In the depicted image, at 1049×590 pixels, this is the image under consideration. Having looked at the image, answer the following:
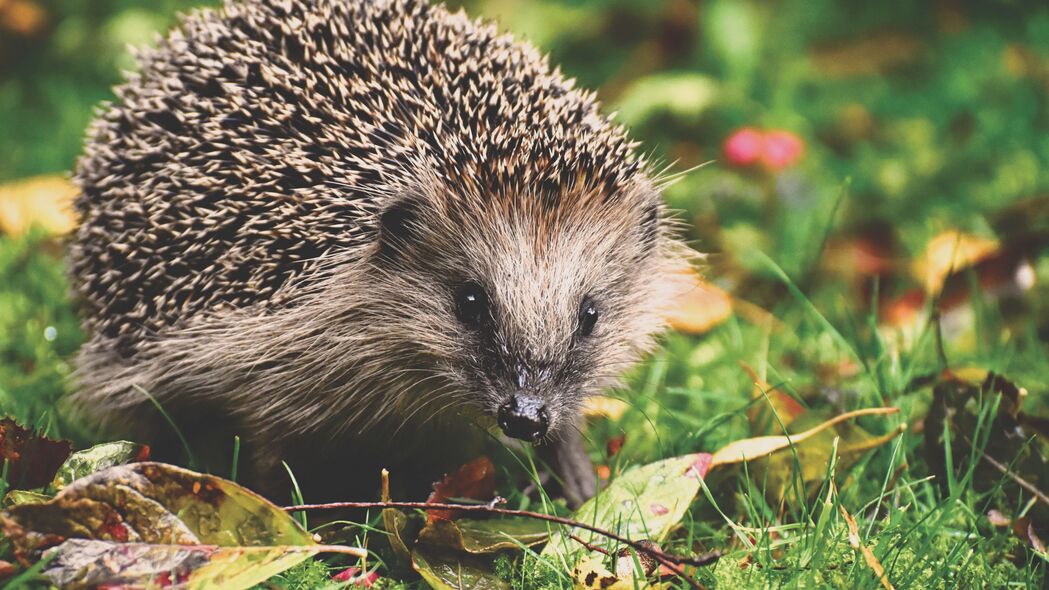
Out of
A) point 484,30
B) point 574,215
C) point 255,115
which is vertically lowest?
point 574,215

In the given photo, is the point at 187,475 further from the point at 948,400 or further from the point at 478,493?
the point at 948,400

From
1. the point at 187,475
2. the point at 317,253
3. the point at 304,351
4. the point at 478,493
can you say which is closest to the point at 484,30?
the point at 317,253

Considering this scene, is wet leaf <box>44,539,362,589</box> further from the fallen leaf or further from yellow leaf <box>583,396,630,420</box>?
yellow leaf <box>583,396,630,420</box>

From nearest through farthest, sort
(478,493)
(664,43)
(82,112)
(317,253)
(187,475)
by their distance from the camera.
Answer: (187,475) < (478,493) < (317,253) < (82,112) < (664,43)

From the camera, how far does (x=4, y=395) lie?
2920mm

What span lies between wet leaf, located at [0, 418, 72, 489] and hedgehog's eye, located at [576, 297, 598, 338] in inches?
52.4

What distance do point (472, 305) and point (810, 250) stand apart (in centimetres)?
228

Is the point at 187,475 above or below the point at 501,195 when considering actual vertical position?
below

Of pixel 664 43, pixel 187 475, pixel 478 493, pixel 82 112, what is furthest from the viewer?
pixel 664 43

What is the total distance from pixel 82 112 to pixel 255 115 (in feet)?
10.3

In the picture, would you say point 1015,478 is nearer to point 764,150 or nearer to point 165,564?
point 165,564

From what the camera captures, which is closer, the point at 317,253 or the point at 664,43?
the point at 317,253

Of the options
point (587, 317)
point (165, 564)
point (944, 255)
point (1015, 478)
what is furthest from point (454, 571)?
point (944, 255)

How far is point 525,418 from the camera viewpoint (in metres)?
2.39
